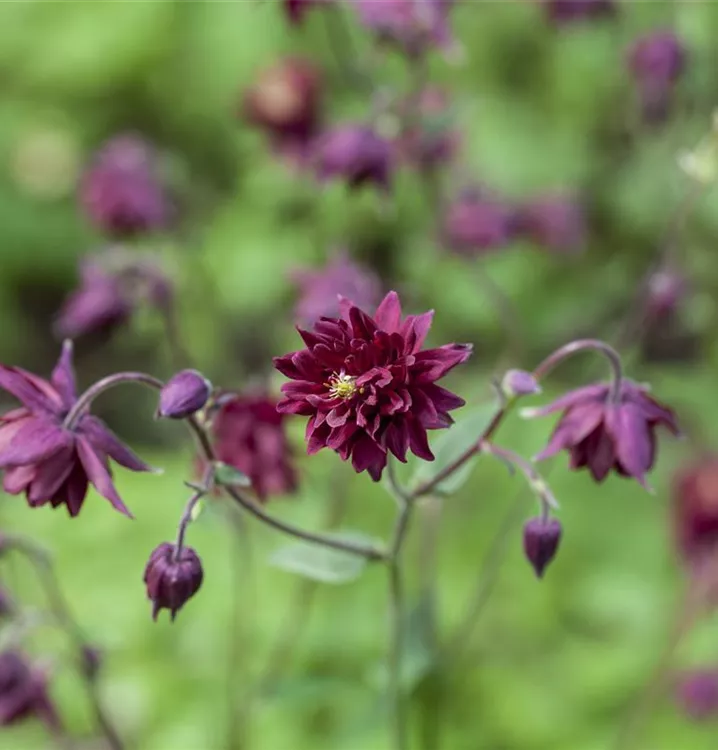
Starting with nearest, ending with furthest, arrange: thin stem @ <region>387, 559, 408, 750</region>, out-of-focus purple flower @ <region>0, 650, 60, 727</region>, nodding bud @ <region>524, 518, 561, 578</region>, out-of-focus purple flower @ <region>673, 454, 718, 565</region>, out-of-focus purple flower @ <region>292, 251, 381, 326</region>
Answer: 1. nodding bud @ <region>524, 518, 561, 578</region>
2. thin stem @ <region>387, 559, 408, 750</region>
3. out-of-focus purple flower @ <region>0, 650, 60, 727</region>
4. out-of-focus purple flower @ <region>292, 251, 381, 326</region>
5. out-of-focus purple flower @ <region>673, 454, 718, 565</region>

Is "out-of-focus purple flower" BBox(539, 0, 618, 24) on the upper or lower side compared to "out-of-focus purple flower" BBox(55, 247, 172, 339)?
upper

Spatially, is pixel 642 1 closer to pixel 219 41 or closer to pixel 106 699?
pixel 219 41

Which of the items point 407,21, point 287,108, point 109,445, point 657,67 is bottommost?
point 109,445

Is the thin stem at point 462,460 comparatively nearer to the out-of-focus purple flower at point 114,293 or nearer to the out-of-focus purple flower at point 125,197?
the out-of-focus purple flower at point 114,293

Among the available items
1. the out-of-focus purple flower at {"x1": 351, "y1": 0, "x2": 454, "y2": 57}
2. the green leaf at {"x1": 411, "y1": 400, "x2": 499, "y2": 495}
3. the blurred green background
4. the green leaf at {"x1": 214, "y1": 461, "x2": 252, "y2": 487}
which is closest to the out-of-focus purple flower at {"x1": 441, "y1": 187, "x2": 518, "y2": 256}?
the blurred green background

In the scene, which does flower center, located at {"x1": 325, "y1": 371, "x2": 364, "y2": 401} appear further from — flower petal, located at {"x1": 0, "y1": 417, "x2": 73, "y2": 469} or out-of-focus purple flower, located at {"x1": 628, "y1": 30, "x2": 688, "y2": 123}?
out-of-focus purple flower, located at {"x1": 628, "y1": 30, "x2": 688, "y2": 123}

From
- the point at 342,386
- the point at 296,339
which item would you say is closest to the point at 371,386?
the point at 342,386

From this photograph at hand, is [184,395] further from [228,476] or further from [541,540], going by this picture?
[541,540]

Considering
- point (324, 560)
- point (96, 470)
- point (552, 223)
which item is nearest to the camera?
point (96, 470)
